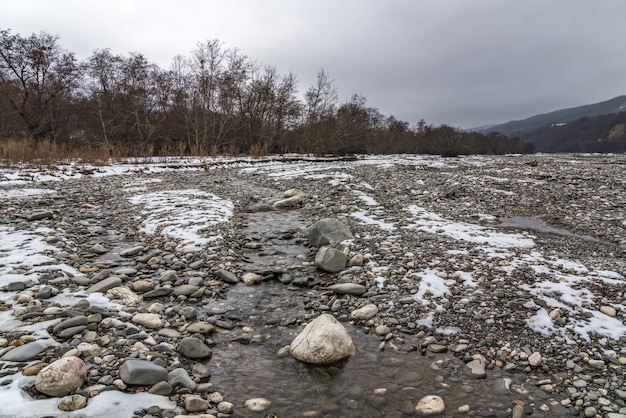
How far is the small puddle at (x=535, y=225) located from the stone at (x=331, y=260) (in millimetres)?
4541

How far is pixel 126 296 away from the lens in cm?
401

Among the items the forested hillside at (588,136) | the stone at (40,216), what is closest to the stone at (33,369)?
the stone at (40,216)

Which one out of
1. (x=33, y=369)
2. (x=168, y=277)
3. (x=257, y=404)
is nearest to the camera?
(x=33, y=369)

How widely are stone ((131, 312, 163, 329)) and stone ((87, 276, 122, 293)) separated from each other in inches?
34.4

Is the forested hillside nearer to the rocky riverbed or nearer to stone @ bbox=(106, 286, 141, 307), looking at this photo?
the rocky riverbed

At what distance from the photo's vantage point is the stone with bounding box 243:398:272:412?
8.38 ft

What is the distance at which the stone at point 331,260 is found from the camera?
5.23 m

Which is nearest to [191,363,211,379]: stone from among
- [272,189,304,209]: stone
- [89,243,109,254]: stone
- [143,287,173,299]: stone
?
[143,287,173,299]: stone

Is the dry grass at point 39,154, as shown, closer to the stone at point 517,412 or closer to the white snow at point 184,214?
the white snow at point 184,214

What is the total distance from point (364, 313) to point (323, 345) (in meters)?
0.95

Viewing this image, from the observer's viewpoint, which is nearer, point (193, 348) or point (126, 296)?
point (193, 348)

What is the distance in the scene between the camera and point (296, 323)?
3.83 meters

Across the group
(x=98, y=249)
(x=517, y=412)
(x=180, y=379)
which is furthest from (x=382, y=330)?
(x=98, y=249)

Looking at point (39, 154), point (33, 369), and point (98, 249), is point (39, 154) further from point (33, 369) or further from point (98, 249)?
point (33, 369)
